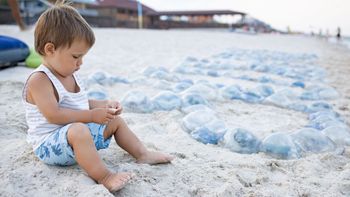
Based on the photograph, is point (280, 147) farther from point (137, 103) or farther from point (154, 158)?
point (137, 103)

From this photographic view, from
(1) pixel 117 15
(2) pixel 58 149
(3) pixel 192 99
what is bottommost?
(3) pixel 192 99

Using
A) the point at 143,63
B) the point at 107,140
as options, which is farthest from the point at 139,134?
the point at 143,63

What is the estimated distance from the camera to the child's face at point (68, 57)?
51.9 inches

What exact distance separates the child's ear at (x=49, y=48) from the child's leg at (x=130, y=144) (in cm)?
39

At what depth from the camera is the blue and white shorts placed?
1312 millimetres

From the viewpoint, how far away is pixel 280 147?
1.81m

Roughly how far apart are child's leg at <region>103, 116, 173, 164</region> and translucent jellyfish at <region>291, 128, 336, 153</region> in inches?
31.4

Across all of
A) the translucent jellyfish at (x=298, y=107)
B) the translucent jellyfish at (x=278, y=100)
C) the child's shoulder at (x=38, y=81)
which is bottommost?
the translucent jellyfish at (x=298, y=107)

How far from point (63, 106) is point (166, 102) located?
50.3 inches

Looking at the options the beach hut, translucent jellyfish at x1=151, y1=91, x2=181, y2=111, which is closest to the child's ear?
translucent jellyfish at x1=151, y1=91, x2=181, y2=111

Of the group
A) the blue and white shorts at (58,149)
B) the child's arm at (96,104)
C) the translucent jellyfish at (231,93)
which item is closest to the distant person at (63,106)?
the blue and white shorts at (58,149)

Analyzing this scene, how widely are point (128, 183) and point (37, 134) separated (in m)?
0.43

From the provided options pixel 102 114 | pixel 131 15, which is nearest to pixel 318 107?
pixel 102 114

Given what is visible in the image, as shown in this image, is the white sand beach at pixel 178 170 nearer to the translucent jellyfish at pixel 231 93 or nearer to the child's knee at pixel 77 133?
the child's knee at pixel 77 133
